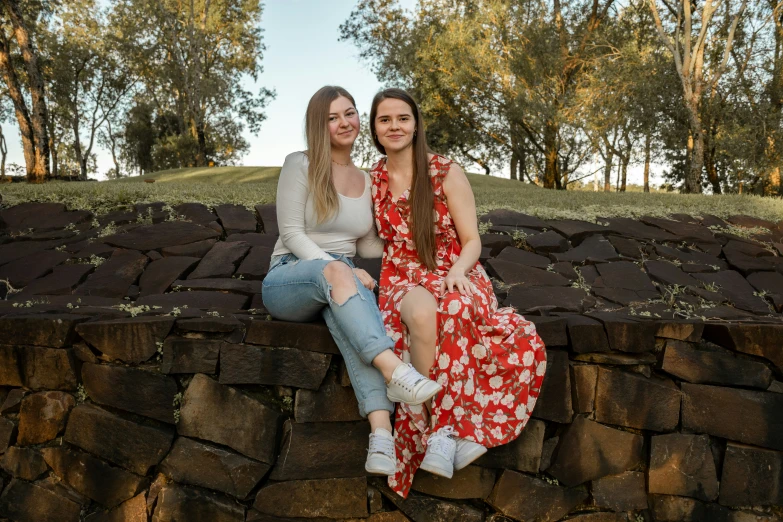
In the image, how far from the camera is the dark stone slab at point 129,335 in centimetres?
288

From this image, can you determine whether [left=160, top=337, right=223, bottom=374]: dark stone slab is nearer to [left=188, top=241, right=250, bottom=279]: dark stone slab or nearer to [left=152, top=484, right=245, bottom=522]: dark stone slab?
[left=152, top=484, right=245, bottom=522]: dark stone slab

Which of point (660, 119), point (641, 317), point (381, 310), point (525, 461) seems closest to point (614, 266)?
point (641, 317)

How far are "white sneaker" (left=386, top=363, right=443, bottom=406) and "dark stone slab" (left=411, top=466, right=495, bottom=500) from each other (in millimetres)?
653

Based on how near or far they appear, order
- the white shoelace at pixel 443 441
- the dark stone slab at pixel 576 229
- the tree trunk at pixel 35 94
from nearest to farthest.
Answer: the white shoelace at pixel 443 441 → the dark stone slab at pixel 576 229 → the tree trunk at pixel 35 94

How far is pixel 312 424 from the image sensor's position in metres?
2.89

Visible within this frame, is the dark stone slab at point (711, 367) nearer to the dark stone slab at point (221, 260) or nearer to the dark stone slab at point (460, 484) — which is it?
the dark stone slab at point (460, 484)

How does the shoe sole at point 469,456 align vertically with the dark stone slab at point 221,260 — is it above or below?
below

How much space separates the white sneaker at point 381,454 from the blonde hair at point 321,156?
116 cm

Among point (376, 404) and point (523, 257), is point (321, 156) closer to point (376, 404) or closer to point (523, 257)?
point (376, 404)

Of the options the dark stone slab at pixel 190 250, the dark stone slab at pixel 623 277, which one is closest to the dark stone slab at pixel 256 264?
the dark stone slab at pixel 190 250

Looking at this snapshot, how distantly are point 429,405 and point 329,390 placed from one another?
0.51m

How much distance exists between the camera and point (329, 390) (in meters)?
2.88

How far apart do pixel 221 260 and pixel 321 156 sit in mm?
1457

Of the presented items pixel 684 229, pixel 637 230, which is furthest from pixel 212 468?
pixel 684 229
